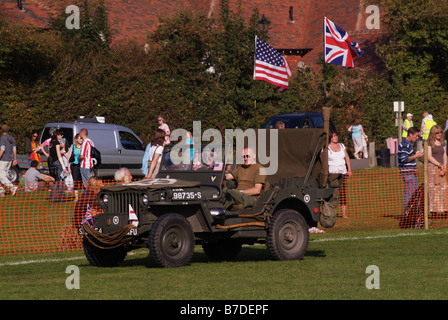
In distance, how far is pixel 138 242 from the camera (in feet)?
38.9

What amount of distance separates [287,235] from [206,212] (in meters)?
1.38

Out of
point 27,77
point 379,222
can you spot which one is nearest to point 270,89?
point 27,77

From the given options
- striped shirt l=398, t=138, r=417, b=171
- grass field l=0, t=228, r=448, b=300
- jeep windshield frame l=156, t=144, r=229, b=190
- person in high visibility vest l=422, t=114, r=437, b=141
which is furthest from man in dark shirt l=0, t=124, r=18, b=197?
person in high visibility vest l=422, t=114, r=437, b=141

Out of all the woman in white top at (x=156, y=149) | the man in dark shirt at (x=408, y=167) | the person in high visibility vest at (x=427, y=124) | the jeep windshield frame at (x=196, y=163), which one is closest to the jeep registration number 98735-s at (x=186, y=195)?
the jeep windshield frame at (x=196, y=163)

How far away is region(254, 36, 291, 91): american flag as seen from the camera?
88.9 ft

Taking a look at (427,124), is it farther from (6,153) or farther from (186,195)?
(186,195)

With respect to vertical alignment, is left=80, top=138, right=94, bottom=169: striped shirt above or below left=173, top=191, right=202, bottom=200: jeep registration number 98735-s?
above

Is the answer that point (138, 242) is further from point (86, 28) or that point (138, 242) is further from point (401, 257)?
point (86, 28)

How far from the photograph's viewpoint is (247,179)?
13000 millimetres

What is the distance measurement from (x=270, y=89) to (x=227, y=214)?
28.7 m

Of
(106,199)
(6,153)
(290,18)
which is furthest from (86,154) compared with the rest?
(290,18)

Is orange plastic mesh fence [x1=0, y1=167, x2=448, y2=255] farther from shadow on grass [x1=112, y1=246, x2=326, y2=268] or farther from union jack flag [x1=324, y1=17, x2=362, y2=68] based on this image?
union jack flag [x1=324, y1=17, x2=362, y2=68]

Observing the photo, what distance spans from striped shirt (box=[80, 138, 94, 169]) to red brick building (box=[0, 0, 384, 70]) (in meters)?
23.5
